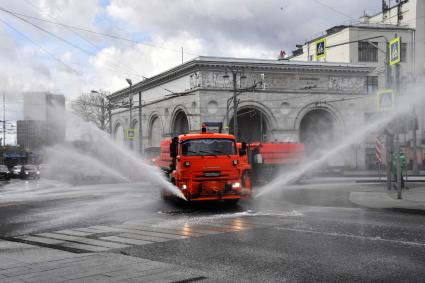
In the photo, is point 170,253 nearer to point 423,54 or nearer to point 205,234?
point 205,234

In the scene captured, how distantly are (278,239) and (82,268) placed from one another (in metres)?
4.37

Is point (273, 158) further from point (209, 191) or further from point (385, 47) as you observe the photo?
point (385, 47)

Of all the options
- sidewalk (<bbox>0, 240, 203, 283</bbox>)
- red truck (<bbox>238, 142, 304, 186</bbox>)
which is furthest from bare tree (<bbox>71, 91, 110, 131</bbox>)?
sidewalk (<bbox>0, 240, 203, 283</bbox>)

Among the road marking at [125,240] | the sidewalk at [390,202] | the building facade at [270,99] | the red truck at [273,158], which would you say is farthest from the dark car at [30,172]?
the road marking at [125,240]

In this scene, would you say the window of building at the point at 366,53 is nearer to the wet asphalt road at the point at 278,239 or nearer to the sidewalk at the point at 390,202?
the sidewalk at the point at 390,202

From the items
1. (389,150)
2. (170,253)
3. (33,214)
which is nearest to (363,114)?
(389,150)

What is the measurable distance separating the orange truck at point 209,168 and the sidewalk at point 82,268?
764 cm

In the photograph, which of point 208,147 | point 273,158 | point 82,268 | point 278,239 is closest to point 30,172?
point 273,158

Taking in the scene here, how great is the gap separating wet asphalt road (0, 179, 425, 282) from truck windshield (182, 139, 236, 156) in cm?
200

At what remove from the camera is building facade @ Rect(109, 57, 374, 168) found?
5266 cm

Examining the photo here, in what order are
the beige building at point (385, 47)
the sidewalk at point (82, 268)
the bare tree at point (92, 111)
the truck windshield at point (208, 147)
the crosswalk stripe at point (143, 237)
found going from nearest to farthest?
the sidewalk at point (82, 268) < the crosswalk stripe at point (143, 237) < the truck windshield at point (208, 147) < the beige building at point (385, 47) < the bare tree at point (92, 111)

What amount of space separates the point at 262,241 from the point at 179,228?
2878mm

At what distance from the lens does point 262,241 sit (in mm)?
10070

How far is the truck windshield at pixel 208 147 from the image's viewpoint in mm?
17188
